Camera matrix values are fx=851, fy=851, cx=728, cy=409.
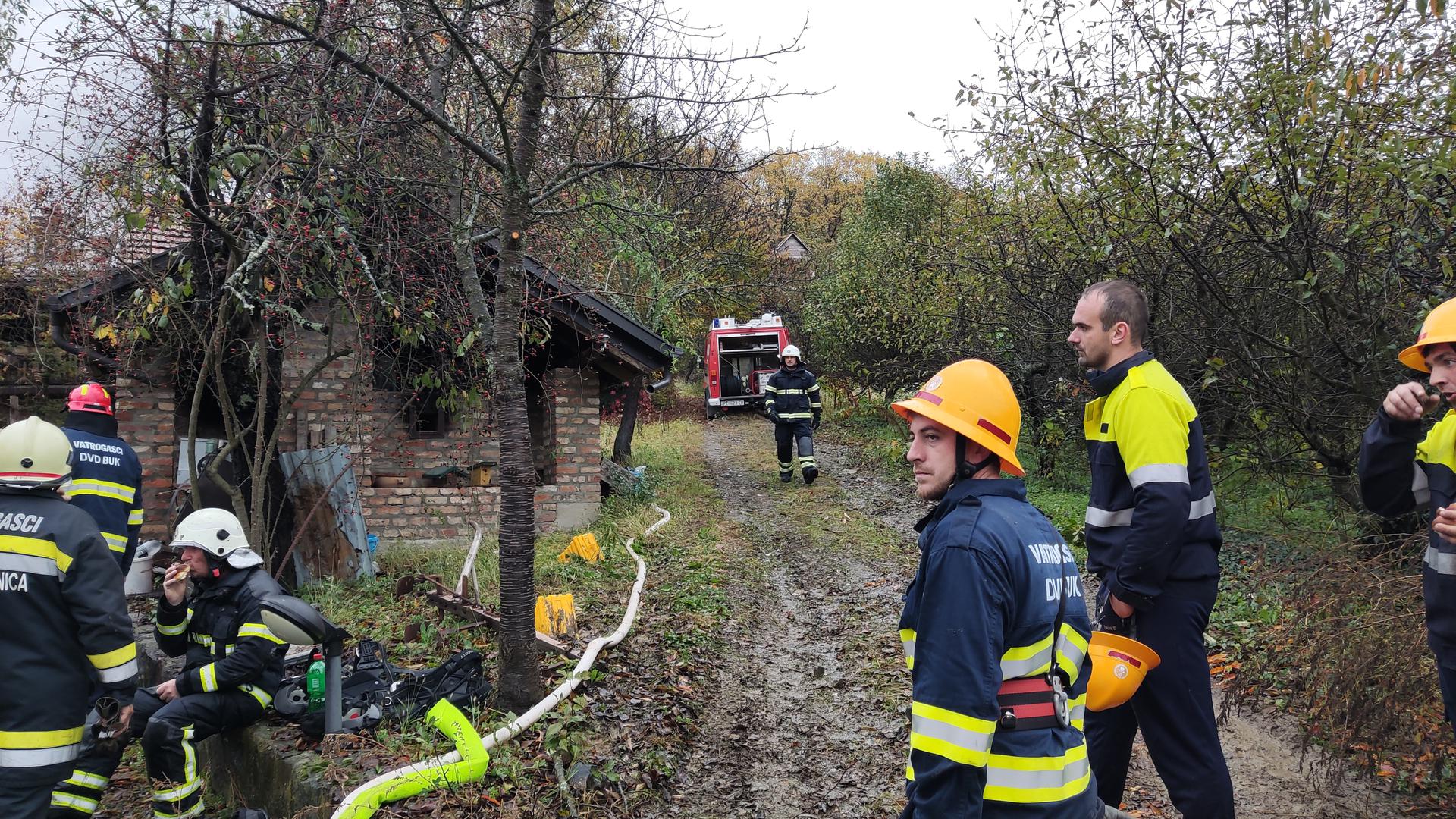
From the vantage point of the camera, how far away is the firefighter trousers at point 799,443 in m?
13.4

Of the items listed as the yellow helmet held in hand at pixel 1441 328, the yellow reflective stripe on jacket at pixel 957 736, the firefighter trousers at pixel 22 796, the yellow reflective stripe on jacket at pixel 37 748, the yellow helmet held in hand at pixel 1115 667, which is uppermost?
the yellow helmet held in hand at pixel 1441 328

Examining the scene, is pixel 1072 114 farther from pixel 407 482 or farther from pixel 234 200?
pixel 407 482

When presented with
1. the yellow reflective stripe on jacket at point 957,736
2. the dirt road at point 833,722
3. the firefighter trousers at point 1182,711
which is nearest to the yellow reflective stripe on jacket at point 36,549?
the dirt road at point 833,722

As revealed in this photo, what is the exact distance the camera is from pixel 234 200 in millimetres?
6465

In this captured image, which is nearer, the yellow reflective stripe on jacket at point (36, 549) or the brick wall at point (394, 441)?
the yellow reflective stripe on jacket at point (36, 549)

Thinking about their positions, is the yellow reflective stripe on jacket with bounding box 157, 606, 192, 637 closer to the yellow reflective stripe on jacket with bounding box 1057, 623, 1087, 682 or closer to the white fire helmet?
the white fire helmet

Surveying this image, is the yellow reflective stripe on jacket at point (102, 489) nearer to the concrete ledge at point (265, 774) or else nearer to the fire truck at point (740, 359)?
the concrete ledge at point (265, 774)

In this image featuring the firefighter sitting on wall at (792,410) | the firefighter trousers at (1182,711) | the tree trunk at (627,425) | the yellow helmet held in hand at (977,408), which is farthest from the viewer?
the tree trunk at (627,425)

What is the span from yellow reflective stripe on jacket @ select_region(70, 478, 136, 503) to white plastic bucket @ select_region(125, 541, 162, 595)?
123 inches

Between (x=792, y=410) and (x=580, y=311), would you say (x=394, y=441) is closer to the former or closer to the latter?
(x=580, y=311)

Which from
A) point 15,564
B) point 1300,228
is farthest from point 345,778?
point 1300,228

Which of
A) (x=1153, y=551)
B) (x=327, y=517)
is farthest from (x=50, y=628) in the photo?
(x=327, y=517)

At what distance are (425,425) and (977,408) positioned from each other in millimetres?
10182

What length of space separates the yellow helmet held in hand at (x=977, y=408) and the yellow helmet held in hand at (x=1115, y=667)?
1160 millimetres
